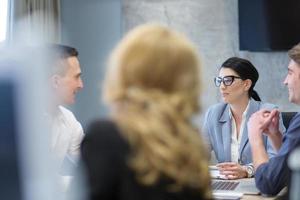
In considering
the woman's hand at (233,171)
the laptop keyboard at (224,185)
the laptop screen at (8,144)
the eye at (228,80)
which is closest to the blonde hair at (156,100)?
the laptop screen at (8,144)

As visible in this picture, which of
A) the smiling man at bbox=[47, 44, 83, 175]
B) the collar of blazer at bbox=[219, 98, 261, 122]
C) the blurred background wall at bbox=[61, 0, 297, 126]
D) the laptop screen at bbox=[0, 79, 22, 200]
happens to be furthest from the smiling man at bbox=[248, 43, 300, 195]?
the blurred background wall at bbox=[61, 0, 297, 126]

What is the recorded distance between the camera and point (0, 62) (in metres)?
1.05

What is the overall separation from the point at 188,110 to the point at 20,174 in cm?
43

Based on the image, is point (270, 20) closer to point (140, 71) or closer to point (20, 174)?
point (140, 71)

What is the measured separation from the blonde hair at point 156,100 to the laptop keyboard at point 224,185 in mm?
1143

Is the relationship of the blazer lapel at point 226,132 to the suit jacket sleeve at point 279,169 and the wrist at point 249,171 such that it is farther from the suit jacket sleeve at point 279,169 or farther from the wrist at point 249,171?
the suit jacket sleeve at point 279,169

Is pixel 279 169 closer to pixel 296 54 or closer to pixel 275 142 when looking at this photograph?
pixel 275 142

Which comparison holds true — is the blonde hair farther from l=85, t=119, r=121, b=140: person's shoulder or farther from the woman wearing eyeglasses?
the woman wearing eyeglasses

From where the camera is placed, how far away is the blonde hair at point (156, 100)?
1.34m

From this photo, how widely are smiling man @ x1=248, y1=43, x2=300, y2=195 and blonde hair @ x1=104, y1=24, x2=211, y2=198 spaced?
957 mm

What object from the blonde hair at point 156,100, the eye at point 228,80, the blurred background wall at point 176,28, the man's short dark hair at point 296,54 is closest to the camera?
the blonde hair at point 156,100

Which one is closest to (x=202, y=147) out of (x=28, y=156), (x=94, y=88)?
(x=28, y=156)

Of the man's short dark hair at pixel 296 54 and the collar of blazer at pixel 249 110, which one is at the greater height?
→ the man's short dark hair at pixel 296 54

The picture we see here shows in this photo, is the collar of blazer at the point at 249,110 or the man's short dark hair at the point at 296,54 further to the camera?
the collar of blazer at the point at 249,110
